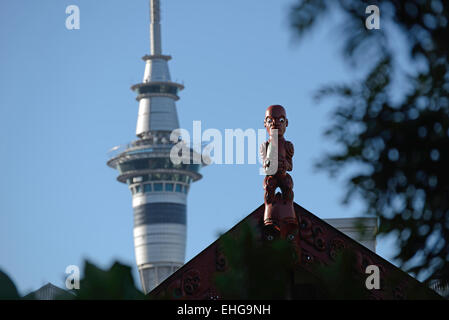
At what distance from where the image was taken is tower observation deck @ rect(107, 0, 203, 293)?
17925 centimetres

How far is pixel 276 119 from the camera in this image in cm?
2095

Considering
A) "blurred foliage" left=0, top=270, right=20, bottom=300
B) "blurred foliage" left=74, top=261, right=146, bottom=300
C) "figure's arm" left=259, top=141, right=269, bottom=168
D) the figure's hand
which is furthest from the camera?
"figure's arm" left=259, top=141, right=269, bottom=168

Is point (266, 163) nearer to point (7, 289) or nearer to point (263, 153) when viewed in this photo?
A: point (263, 153)

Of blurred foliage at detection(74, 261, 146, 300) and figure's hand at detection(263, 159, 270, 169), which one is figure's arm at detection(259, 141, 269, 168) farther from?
blurred foliage at detection(74, 261, 146, 300)

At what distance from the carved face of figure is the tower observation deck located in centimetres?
15540

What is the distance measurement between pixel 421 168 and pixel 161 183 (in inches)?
6860

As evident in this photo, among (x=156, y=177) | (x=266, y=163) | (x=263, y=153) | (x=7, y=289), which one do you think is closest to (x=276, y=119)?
(x=263, y=153)

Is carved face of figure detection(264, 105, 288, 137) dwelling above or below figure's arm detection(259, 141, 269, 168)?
above

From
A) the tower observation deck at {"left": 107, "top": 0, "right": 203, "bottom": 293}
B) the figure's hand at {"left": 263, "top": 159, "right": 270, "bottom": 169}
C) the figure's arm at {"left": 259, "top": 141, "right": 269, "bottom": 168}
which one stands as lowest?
the figure's hand at {"left": 263, "top": 159, "right": 270, "bottom": 169}

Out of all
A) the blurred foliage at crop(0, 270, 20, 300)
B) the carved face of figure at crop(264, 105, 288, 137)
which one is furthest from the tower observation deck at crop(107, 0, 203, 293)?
the blurred foliage at crop(0, 270, 20, 300)

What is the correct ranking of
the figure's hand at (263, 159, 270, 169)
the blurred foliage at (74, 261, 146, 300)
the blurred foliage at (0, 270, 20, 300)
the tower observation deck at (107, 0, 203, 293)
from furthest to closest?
the tower observation deck at (107, 0, 203, 293), the figure's hand at (263, 159, 270, 169), the blurred foliage at (0, 270, 20, 300), the blurred foliage at (74, 261, 146, 300)

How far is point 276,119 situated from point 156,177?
527ft

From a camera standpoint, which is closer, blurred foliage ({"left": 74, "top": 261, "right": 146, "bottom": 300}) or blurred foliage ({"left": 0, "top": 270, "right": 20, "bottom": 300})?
blurred foliage ({"left": 74, "top": 261, "right": 146, "bottom": 300})

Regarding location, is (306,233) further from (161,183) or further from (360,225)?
(161,183)
